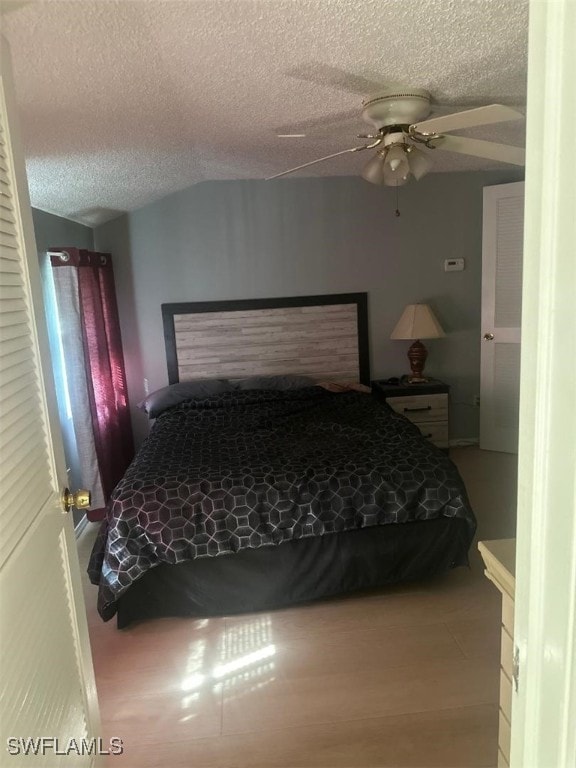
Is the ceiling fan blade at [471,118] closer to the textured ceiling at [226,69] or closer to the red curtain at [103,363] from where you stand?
the textured ceiling at [226,69]

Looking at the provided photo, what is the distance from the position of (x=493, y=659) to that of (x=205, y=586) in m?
1.22

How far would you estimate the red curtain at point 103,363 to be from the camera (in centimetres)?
313

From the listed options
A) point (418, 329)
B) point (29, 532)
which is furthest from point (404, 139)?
point (418, 329)

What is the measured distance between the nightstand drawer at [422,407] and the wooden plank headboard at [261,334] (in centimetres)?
60

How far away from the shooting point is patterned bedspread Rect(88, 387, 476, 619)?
2.23 metres

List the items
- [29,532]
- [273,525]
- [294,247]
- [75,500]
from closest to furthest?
1. [29,532]
2. [75,500]
3. [273,525]
4. [294,247]

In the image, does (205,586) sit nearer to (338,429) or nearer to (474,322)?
(338,429)

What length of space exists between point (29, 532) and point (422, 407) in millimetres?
3364

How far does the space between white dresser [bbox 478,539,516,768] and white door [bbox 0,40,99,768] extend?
3.14 ft

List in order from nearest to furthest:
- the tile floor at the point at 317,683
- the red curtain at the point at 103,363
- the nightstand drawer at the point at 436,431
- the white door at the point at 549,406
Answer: the white door at the point at 549,406
the tile floor at the point at 317,683
the red curtain at the point at 103,363
the nightstand drawer at the point at 436,431

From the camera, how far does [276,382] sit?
395 cm

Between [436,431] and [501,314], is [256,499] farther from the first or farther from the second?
[501,314]

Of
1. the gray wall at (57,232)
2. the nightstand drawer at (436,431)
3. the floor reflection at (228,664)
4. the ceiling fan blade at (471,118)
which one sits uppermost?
the ceiling fan blade at (471,118)

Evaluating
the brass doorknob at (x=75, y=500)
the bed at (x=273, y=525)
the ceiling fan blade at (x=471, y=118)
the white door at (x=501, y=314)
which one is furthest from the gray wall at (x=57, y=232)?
the white door at (x=501, y=314)
